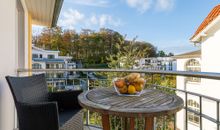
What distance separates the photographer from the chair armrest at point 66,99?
7.87 feet

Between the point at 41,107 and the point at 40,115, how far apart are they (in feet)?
0.24

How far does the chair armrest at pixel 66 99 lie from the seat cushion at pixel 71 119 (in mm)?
104

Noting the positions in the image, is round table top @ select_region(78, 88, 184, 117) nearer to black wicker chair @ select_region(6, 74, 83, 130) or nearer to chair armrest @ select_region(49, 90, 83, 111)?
black wicker chair @ select_region(6, 74, 83, 130)

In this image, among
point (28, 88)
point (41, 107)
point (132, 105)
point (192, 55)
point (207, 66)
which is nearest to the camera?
point (132, 105)

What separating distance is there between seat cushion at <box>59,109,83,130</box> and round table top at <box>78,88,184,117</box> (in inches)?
13.0

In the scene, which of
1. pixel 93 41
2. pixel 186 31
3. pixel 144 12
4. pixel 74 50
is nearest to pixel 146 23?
pixel 144 12

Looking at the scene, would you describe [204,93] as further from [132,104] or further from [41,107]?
[41,107]

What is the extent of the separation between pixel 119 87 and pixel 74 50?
61.2 feet

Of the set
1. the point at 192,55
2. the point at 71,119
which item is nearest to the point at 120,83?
the point at 71,119

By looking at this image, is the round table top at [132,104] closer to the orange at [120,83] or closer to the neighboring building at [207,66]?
the orange at [120,83]

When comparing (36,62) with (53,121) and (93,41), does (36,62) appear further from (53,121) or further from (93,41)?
(53,121)

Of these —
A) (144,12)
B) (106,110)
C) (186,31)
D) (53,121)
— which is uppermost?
(144,12)

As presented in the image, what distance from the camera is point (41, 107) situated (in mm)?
1655

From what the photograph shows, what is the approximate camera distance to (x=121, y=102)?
5.01ft
